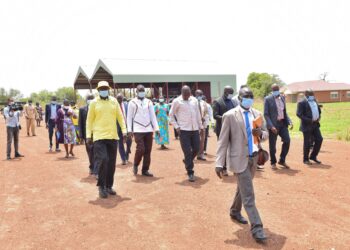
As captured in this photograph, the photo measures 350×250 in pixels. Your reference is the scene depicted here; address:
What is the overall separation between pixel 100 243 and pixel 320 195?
12.8ft

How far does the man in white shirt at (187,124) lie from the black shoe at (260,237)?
3.11m

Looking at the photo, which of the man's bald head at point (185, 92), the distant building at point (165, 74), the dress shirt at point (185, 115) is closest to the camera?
the dress shirt at point (185, 115)

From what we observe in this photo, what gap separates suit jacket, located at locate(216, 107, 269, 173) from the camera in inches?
171

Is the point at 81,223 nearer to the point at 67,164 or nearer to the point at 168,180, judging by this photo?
the point at 168,180

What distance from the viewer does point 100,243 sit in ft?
14.0

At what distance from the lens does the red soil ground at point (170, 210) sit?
4.30 m

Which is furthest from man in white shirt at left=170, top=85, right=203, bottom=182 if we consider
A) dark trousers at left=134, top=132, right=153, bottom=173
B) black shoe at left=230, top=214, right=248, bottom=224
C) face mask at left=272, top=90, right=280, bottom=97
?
black shoe at left=230, top=214, right=248, bottom=224

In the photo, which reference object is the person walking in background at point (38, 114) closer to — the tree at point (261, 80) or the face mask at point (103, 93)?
the face mask at point (103, 93)

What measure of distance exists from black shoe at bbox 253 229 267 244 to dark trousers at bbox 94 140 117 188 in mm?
3086

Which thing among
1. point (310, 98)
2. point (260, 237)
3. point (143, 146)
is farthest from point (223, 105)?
point (260, 237)

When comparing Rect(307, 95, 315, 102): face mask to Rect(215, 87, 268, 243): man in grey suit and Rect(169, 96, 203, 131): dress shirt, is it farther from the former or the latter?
Rect(215, 87, 268, 243): man in grey suit

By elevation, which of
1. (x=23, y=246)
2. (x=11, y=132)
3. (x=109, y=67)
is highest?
(x=109, y=67)

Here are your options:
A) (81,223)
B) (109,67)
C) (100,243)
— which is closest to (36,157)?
(81,223)

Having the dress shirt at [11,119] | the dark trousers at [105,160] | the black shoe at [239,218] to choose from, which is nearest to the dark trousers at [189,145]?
the dark trousers at [105,160]
